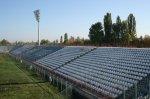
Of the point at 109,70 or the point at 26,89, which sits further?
the point at 26,89

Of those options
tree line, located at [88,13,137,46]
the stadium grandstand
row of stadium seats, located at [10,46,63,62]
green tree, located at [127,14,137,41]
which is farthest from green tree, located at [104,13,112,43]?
the stadium grandstand

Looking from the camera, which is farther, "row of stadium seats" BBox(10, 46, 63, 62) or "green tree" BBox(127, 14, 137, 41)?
"green tree" BBox(127, 14, 137, 41)

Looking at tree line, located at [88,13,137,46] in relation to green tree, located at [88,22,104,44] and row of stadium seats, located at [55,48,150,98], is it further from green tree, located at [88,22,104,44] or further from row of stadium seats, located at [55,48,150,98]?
row of stadium seats, located at [55,48,150,98]

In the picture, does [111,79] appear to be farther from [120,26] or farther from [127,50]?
[120,26]

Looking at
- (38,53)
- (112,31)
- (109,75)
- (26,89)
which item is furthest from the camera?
(112,31)

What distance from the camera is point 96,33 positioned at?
74.3 meters

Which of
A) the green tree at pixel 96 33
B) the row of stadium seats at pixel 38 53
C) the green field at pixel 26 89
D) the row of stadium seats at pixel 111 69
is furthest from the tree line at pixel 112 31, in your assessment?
the green field at pixel 26 89

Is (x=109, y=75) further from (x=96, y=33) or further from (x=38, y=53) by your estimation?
(x=96, y=33)

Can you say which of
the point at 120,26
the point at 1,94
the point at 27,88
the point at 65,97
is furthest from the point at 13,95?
the point at 120,26

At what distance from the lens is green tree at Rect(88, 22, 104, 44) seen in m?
72.2

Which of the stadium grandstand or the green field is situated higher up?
the stadium grandstand

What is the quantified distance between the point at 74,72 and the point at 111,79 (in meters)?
8.02

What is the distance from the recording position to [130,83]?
1988 centimetres

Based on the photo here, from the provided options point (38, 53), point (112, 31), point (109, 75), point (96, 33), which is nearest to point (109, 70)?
point (109, 75)
